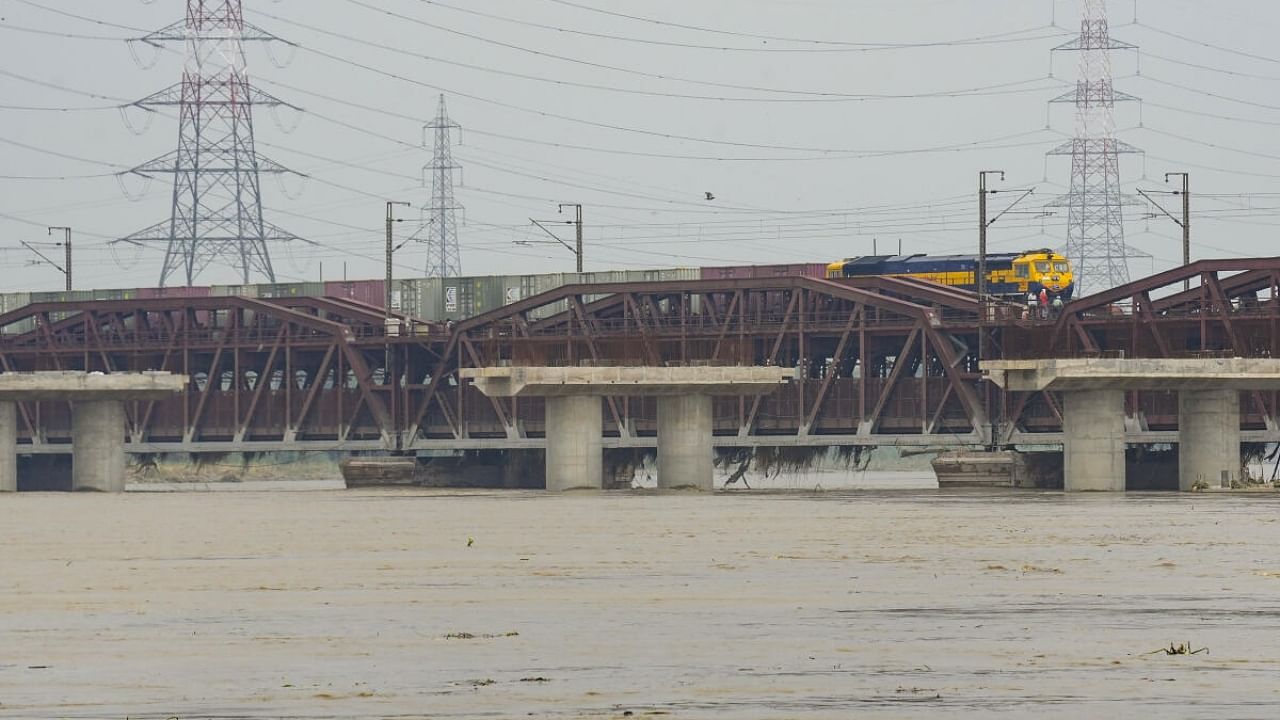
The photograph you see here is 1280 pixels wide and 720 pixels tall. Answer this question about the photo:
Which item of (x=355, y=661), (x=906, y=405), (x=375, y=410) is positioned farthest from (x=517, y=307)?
(x=355, y=661)

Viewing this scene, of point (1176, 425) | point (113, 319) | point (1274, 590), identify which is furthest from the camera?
point (113, 319)

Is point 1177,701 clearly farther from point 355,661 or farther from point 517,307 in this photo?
point 517,307

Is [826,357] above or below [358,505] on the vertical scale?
above

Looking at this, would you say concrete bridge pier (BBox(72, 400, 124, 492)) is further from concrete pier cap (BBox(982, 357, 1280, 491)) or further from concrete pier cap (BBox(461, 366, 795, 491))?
concrete pier cap (BBox(982, 357, 1280, 491))

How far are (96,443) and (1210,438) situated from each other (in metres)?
53.0

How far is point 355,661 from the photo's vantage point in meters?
24.3

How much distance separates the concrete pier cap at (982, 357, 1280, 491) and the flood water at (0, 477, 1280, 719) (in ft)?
91.0

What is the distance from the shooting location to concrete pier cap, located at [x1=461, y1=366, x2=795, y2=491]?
89.9 m

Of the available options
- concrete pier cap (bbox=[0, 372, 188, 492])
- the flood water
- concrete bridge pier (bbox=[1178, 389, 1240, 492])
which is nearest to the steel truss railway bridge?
concrete bridge pier (bbox=[1178, 389, 1240, 492])

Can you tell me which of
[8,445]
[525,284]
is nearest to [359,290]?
[525,284]

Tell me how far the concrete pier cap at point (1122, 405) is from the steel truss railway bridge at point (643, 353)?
259cm

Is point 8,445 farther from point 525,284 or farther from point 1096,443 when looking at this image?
point 1096,443

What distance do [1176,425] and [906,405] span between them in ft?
41.8

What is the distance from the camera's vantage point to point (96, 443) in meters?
104
